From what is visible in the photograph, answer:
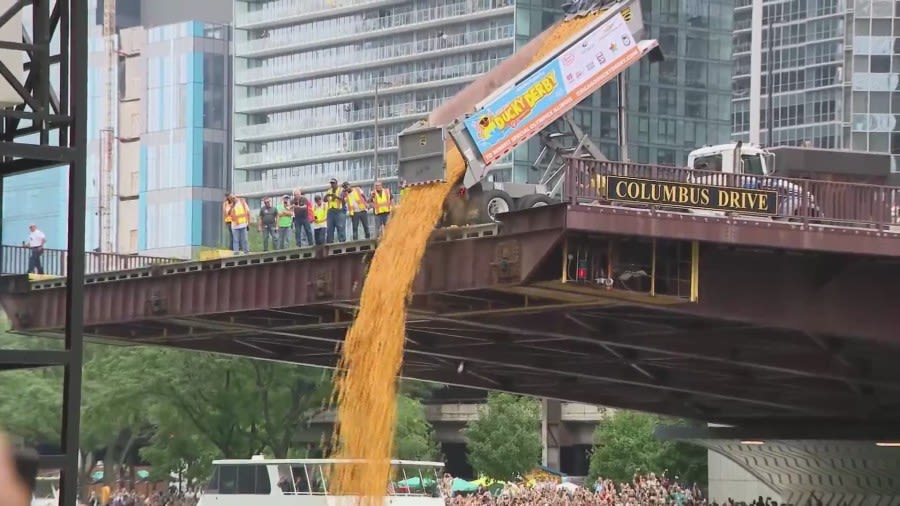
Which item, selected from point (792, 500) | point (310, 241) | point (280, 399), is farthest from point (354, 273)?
point (280, 399)

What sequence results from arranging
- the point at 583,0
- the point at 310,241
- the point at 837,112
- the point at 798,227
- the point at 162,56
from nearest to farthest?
the point at 798,227
the point at 583,0
the point at 310,241
the point at 837,112
the point at 162,56

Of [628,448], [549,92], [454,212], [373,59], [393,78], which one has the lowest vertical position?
[628,448]

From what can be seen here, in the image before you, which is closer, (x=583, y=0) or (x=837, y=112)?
(x=583, y=0)

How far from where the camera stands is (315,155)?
567 feet

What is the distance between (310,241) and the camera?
162 feet

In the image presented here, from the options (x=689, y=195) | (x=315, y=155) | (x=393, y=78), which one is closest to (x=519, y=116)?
(x=689, y=195)

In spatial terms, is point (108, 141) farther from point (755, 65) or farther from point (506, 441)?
point (506, 441)

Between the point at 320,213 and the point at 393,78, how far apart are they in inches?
4705

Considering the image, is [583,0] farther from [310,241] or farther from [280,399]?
[280,399]

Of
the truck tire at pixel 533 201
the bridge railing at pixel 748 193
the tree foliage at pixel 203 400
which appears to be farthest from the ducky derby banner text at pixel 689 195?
the tree foliage at pixel 203 400

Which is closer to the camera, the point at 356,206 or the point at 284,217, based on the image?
the point at 356,206

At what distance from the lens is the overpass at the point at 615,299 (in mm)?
35938

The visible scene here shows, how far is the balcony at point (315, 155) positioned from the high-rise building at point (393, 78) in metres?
0.10

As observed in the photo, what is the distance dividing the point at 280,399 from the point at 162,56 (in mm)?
Answer: 99254
